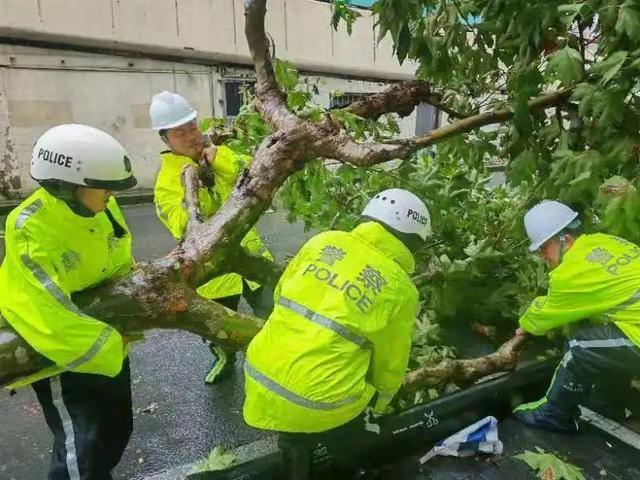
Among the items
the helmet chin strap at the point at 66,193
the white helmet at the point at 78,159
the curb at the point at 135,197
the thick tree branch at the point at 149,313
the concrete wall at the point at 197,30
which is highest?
the concrete wall at the point at 197,30

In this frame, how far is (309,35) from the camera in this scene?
12586 millimetres

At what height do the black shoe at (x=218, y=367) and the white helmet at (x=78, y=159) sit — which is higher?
the white helmet at (x=78, y=159)

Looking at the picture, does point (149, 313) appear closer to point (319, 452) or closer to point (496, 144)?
point (319, 452)

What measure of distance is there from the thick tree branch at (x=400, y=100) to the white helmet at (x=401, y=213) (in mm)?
1660

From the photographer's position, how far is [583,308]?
2.75 m

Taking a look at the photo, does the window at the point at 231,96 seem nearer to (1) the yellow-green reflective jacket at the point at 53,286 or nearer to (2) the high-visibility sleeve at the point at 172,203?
(2) the high-visibility sleeve at the point at 172,203

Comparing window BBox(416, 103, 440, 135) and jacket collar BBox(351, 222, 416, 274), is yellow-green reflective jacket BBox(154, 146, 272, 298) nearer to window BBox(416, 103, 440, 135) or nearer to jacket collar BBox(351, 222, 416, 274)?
jacket collar BBox(351, 222, 416, 274)

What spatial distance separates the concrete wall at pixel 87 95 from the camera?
9.55m

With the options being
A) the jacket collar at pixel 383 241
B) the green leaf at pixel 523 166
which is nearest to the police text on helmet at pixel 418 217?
the jacket collar at pixel 383 241

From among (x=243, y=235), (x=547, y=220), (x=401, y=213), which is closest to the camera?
(x=401, y=213)

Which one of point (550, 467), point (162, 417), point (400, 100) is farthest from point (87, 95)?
point (550, 467)

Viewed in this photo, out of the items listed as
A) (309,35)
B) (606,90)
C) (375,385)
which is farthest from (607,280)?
(309,35)

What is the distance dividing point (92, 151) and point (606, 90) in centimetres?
233

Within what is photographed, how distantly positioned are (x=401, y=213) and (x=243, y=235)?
120cm
